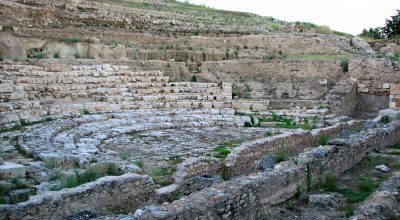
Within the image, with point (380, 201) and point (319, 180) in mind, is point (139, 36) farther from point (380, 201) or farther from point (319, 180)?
point (380, 201)

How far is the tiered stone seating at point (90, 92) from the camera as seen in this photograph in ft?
49.0

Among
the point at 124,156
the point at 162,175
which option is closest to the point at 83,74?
the point at 124,156

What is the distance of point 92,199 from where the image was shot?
7.77m

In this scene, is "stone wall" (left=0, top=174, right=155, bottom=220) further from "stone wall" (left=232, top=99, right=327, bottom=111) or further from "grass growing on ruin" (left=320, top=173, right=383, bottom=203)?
"stone wall" (left=232, top=99, right=327, bottom=111)

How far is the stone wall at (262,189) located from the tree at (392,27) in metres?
22.8

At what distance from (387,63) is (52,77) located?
13628 mm

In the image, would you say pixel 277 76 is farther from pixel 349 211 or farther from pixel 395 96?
pixel 349 211

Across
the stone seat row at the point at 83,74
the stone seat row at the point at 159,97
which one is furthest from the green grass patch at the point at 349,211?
the stone seat row at the point at 83,74

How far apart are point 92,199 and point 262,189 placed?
2676 mm

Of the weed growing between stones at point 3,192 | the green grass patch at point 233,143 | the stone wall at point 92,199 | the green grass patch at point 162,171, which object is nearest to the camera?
the stone wall at point 92,199

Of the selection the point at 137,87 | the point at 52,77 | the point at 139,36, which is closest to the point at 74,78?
the point at 52,77

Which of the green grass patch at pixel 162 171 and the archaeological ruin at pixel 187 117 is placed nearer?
the archaeological ruin at pixel 187 117

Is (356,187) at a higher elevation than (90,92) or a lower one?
lower

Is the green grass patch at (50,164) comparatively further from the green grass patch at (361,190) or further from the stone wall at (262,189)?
the green grass patch at (361,190)
